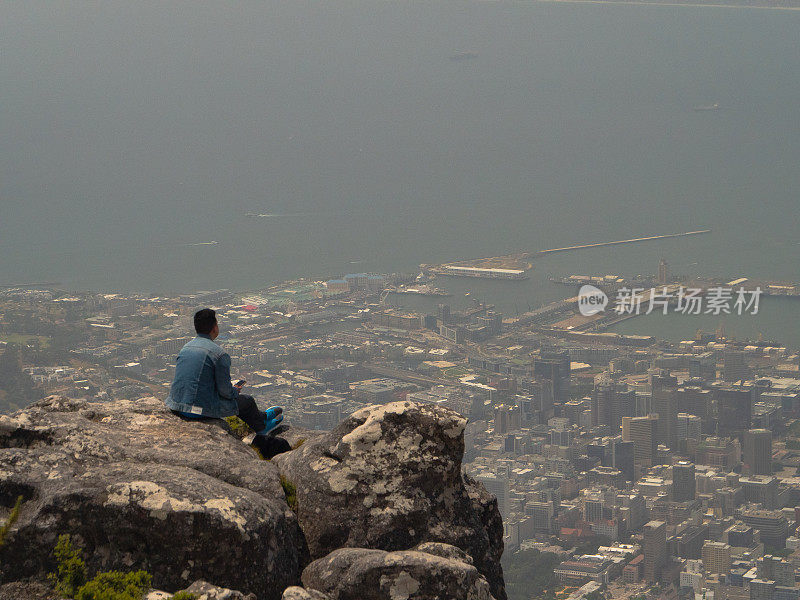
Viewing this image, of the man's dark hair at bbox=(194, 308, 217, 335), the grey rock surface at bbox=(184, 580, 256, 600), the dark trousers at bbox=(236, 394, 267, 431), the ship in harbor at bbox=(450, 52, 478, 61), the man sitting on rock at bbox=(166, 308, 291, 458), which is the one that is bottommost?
the grey rock surface at bbox=(184, 580, 256, 600)

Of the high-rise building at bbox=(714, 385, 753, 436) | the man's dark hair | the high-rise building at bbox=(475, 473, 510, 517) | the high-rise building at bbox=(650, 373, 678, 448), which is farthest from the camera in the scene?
the high-rise building at bbox=(714, 385, 753, 436)

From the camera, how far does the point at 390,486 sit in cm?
307

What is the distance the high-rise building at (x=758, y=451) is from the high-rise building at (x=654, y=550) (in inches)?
221

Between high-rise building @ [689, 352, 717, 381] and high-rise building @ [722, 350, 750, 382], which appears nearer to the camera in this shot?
high-rise building @ [722, 350, 750, 382]

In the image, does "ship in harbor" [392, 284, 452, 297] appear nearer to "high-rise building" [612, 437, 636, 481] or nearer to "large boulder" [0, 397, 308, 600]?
"high-rise building" [612, 437, 636, 481]

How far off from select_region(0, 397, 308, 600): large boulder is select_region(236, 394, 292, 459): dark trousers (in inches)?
24.5

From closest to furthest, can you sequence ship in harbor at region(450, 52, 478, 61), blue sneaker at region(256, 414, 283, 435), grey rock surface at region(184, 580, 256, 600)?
grey rock surface at region(184, 580, 256, 600) < blue sneaker at region(256, 414, 283, 435) < ship in harbor at region(450, 52, 478, 61)

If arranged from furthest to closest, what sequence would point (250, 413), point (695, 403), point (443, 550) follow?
point (695, 403) < point (250, 413) < point (443, 550)

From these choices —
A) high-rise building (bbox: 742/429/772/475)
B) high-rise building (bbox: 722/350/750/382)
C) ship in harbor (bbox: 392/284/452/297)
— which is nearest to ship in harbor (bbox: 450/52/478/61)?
ship in harbor (bbox: 392/284/452/297)

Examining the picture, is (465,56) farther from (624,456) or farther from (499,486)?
(499,486)

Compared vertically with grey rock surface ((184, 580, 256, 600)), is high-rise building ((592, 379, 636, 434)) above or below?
below

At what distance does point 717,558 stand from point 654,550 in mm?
1090

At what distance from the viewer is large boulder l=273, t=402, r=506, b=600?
3.01m

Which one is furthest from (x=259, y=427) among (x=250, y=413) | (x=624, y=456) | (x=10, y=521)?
(x=624, y=456)
